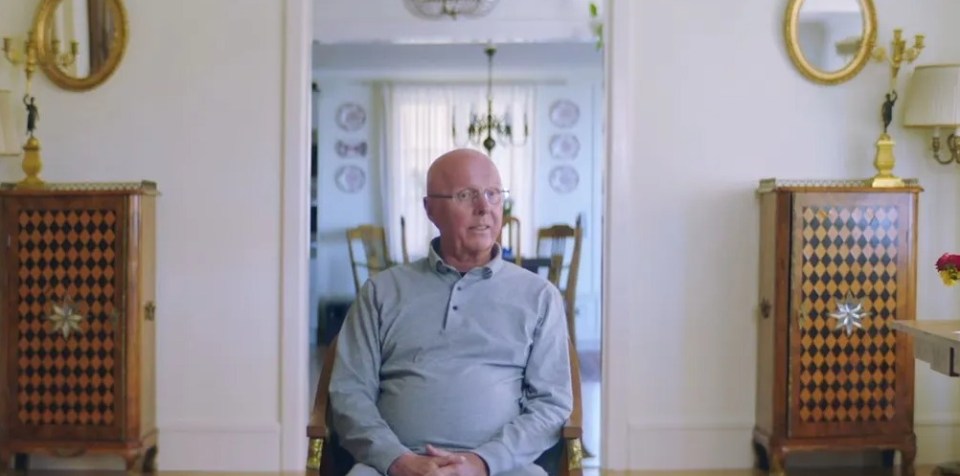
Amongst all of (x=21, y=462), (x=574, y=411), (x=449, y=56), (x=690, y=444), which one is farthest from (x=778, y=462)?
(x=449, y=56)

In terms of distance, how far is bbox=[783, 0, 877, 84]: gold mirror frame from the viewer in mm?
3979

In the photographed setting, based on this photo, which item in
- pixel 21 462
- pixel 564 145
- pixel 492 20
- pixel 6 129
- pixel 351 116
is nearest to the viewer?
pixel 6 129

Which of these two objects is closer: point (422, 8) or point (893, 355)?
point (893, 355)

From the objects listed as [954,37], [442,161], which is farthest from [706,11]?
[442,161]

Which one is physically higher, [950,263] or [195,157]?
[195,157]

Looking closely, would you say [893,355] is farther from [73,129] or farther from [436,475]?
[73,129]

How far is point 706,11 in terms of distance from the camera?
4.00 m

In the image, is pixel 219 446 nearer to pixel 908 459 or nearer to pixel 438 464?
pixel 438 464

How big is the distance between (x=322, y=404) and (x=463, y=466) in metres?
0.38

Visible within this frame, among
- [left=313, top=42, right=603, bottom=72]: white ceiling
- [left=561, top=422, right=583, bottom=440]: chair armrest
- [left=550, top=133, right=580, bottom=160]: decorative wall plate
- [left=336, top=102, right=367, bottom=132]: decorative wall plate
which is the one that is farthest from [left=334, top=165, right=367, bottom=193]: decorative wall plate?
[left=561, top=422, right=583, bottom=440]: chair armrest

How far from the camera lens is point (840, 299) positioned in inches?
148

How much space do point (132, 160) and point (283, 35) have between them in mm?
753

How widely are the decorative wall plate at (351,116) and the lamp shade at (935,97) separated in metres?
6.00

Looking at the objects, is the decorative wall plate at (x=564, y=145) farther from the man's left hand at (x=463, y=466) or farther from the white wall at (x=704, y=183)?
the man's left hand at (x=463, y=466)
